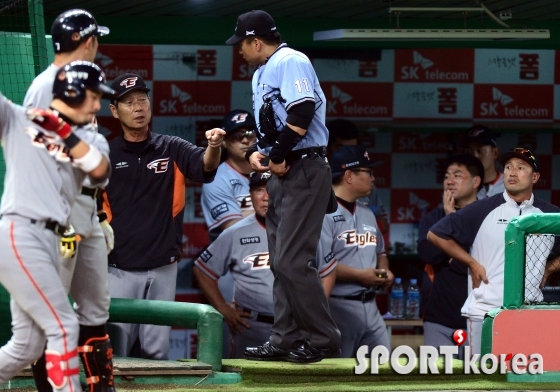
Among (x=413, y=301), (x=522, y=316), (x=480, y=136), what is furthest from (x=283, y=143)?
(x=413, y=301)

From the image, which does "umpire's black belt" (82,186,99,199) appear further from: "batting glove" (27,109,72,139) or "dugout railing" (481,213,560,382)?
"dugout railing" (481,213,560,382)

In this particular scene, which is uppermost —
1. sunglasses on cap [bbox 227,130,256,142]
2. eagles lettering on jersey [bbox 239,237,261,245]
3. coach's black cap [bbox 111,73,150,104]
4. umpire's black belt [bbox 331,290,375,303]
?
coach's black cap [bbox 111,73,150,104]

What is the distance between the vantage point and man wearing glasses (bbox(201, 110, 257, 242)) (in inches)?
260

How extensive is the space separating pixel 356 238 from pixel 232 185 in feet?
2.90

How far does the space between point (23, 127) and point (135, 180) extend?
5.78 ft

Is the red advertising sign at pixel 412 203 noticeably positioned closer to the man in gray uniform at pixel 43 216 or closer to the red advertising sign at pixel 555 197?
the red advertising sign at pixel 555 197

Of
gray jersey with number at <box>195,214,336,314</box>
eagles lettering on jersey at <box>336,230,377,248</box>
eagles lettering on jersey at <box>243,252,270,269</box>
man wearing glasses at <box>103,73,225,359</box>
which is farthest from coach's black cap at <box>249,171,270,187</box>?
man wearing glasses at <box>103,73,225,359</box>

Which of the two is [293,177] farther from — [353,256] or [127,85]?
[353,256]

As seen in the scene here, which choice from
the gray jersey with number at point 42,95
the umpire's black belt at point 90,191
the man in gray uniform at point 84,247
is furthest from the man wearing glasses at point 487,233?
the gray jersey with number at point 42,95

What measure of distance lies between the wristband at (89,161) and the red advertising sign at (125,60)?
389 centimetres

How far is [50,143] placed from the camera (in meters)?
3.71

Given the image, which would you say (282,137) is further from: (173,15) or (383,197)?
(383,197)

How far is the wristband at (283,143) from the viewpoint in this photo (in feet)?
15.2

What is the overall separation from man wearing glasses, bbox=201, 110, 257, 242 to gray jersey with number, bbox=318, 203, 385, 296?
0.63 metres
